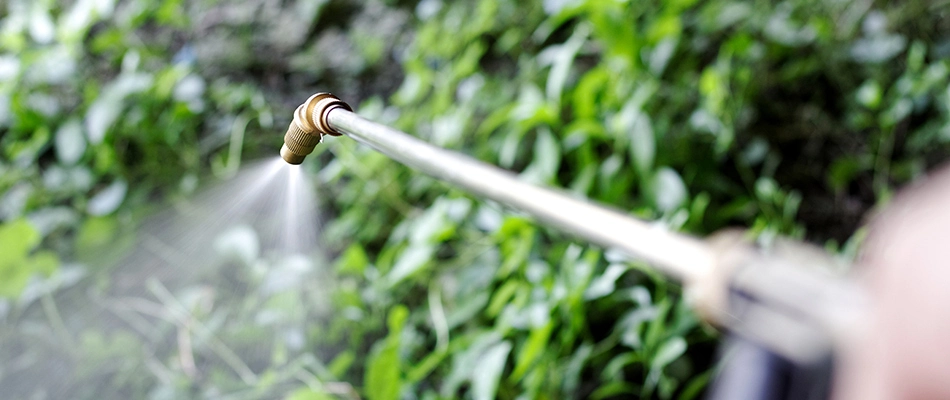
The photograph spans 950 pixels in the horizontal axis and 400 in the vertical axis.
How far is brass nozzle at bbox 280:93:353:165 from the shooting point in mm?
401

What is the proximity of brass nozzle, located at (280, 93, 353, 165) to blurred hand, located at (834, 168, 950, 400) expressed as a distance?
0.32m

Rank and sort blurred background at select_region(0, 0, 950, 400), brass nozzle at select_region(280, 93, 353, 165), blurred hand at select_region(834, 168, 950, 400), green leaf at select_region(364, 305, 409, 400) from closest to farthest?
blurred hand at select_region(834, 168, 950, 400)
brass nozzle at select_region(280, 93, 353, 165)
green leaf at select_region(364, 305, 409, 400)
blurred background at select_region(0, 0, 950, 400)

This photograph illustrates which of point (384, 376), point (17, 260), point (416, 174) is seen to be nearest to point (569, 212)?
point (384, 376)

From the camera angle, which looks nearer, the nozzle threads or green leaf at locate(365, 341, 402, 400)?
the nozzle threads

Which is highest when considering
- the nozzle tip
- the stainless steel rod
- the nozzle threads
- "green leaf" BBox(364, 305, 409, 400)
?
the stainless steel rod

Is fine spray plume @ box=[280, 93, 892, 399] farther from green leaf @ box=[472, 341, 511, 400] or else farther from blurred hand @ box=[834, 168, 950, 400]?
green leaf @ box=[472, 341, 511, 400]

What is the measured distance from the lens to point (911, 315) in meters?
0.14

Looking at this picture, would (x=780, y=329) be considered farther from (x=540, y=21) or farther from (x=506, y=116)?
(x=540, y=21)

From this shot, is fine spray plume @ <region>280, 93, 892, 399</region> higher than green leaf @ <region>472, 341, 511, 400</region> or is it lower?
higher

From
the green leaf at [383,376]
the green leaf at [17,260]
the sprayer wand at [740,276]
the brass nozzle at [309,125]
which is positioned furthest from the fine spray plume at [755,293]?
the green leaf at [17,260]

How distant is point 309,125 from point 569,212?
0.78 feet

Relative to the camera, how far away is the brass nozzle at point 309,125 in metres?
0.40

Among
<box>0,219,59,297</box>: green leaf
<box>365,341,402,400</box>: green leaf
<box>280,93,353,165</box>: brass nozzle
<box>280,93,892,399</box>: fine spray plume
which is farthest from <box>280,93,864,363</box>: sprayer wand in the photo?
<box>0,219,59,297</box>: green leaf

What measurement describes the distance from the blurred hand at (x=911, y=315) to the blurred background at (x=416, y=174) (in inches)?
19.6
